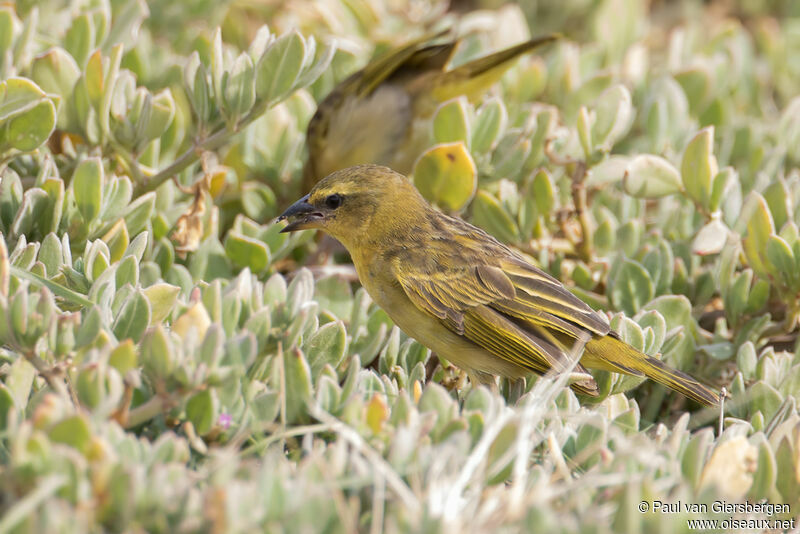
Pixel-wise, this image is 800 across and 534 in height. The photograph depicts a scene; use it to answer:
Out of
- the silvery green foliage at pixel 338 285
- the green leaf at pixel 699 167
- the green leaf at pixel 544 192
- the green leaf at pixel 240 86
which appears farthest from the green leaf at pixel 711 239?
the green leaf at pixel 240 86

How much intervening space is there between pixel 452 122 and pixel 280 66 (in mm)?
932

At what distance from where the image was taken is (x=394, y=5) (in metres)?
6.22

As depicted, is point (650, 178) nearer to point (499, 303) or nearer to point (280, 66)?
point (499, 303)

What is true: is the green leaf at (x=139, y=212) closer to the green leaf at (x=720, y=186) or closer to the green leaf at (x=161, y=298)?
the green leaf at (x=161, y=298)

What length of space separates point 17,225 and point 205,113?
82 cm

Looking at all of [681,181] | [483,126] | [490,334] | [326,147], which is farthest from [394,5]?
[490,334]

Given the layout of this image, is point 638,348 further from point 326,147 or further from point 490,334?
point 326,147

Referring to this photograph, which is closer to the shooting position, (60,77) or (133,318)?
(133,318)

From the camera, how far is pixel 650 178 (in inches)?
156

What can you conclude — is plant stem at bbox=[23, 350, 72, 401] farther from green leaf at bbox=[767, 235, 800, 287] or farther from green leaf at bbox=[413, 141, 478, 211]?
green leaf at bbox=[767, 235, 800, 287]

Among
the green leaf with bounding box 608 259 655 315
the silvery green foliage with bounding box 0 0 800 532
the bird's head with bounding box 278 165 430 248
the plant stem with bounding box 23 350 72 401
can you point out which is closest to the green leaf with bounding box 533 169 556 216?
the silvery green foliage with bounding box 0 0 800 532

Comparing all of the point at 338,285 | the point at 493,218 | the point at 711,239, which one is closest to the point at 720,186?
the point at 711,239

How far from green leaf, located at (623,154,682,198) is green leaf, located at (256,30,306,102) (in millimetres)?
1436

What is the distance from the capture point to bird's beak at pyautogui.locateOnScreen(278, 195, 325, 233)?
3.73m
